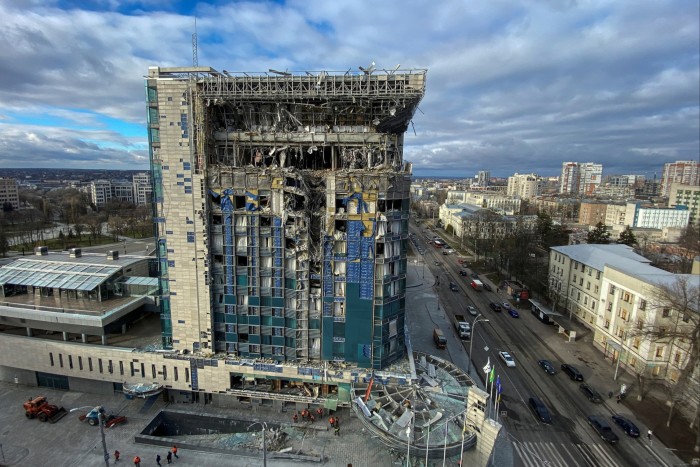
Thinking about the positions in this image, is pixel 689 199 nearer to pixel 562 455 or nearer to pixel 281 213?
pixel 562 455

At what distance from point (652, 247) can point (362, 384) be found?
9820 centimetres

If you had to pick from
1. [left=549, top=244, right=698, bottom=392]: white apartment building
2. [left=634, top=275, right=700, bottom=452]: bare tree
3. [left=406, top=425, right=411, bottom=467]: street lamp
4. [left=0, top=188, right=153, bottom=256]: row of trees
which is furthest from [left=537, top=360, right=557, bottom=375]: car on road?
[left=0, top=188, right=153, bottom=256]: row of trees

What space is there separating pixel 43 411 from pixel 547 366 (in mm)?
51449

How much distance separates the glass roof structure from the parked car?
47.5m

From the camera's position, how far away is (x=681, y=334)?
1277 inches

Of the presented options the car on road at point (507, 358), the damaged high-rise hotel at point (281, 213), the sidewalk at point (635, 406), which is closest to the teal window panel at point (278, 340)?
the damaged high-rise hotel at point (281, 213)

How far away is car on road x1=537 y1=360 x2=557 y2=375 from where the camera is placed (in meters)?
42.4

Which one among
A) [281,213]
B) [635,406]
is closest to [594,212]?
[635,406]

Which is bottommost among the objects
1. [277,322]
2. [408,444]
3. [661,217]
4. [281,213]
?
[408,444]

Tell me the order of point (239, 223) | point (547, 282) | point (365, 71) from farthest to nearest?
point (547, 282)
point (239, 223)
point (365, 71)

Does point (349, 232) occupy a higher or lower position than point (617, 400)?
higher

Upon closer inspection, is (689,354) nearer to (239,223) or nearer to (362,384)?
(362,384)

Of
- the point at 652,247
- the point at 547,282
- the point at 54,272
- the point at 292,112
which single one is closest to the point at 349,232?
the point at 292,112

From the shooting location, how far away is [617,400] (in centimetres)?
3738
